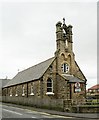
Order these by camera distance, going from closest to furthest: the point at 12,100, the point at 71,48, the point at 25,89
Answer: the point at 71,48 → the point at 25,89 → the point at 12,100

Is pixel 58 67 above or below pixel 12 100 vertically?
above

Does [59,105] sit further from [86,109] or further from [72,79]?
[72,79]

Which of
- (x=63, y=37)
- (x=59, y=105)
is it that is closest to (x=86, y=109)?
(x=59, y=105)

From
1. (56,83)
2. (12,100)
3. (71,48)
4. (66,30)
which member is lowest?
(12,100)

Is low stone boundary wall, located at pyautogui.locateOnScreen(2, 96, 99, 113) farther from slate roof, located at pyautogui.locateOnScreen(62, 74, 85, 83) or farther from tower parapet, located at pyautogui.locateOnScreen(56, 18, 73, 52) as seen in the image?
tower parapet, located at pyautogui.locateOnScreen(56, 18, 73, 52)

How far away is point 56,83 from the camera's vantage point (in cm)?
3922

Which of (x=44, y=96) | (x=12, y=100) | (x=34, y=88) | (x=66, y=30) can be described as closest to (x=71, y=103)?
(x=44, y=96)

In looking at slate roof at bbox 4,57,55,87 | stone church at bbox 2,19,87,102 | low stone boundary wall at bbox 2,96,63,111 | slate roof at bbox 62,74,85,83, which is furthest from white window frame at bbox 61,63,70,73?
low stone boundary wall at bbox 2,96,63,111

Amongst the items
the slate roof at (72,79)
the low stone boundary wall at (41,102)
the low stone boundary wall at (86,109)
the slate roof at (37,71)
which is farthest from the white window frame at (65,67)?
the low stone boundary wall at (86,109)

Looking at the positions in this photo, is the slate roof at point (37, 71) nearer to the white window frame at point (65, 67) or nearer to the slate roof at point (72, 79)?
the white window frame at point (65, 67)

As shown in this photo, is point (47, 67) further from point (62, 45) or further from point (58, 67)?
point (62, 45)

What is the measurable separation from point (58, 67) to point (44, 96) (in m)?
4.75

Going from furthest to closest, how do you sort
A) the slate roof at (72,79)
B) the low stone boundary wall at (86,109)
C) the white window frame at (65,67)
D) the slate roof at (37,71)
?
the white window frame at (65,67) → the slate roof at (37,71) → the slate roof at (72,79) → the low stone boundary wall at (86,109)

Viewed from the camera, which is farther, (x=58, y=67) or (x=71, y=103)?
(x=58, y=67)
